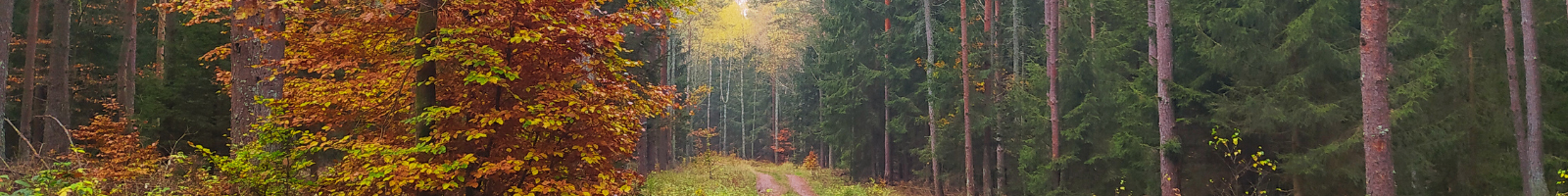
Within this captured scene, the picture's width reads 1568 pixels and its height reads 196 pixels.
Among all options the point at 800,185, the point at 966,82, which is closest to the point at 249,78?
the point at 966,82

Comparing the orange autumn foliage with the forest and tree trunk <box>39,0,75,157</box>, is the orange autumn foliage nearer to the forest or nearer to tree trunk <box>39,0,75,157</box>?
the forest

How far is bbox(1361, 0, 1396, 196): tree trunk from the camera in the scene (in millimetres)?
7012

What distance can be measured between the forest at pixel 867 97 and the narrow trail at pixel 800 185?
2.02 metres

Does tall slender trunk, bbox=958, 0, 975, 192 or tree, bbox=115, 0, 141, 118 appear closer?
tree, bbox=115, 0, 141, 118

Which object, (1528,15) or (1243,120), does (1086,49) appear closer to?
(1243,120)

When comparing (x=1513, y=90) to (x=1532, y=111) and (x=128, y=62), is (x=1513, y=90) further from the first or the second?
(x=128, y=62)

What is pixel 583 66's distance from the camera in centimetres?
661

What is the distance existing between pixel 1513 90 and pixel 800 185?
1720 cm

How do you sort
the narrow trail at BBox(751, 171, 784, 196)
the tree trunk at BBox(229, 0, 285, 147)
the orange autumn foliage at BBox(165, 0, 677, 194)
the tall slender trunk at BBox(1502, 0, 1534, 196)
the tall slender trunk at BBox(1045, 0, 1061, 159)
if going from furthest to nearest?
the narrow trail at BBox(751, 171, 784, 196) → the tall slender trunk at BBox(1045, 0, 1061, 159) → the tall slender trunk at BBox(1502, 0, 1534, 196) → the tree trunk at BBox(229, 0, 285, 147) → the orange autumn foliage at BBox(165, 0, 677, 194)

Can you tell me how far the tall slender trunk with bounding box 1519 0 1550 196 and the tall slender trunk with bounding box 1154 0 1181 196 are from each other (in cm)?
455

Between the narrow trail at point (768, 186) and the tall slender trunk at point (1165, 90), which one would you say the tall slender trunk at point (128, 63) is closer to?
the narrow trail at point (768, 186)

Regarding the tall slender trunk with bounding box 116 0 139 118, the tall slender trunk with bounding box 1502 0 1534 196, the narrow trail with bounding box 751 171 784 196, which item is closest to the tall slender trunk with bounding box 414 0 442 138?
the tall slender trunk with bounding box 116 0 139 118

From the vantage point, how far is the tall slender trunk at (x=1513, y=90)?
11.0 meters

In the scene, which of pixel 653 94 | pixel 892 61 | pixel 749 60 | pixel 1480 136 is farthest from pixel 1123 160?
pixel 749 60
